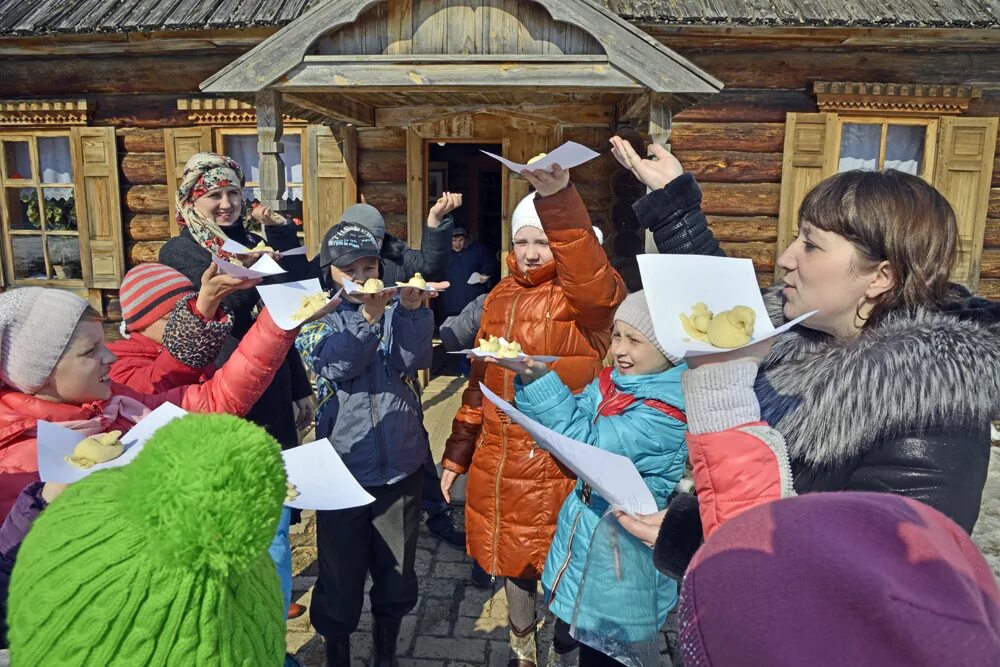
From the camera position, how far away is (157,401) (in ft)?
6.77

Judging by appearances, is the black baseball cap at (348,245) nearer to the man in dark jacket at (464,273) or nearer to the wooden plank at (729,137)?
the man in dark jacket at (464,273)

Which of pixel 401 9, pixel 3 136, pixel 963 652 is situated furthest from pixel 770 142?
pixel 3 136

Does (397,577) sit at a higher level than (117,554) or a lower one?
lower

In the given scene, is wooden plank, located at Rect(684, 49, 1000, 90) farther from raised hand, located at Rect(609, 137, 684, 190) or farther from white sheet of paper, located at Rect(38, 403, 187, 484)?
white sheet of paper, located at Rect(38, 403, 187, 484)

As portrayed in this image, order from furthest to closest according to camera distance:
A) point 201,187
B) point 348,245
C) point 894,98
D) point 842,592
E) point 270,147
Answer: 1. point 894,98
2. point 270,147
3. point 201,187
4. point 348,245
5. point 842,592

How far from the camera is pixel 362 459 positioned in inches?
93.5

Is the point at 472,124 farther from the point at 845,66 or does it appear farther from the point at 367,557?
the point at 367,557

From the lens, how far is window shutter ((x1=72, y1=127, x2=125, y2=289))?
6.51 m

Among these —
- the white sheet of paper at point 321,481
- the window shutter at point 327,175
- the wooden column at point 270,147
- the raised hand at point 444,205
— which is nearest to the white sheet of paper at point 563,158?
the white sheet of paper at point 321,481

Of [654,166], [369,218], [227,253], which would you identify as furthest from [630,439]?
[369,218]

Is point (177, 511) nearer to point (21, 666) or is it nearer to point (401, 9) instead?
point (21, 666)

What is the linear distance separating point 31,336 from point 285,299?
66 cm

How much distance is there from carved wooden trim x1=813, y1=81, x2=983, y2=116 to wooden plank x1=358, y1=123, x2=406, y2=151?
3.99 m

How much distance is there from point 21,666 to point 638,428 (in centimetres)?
149
